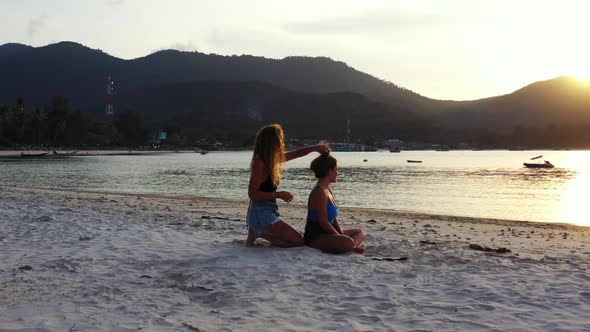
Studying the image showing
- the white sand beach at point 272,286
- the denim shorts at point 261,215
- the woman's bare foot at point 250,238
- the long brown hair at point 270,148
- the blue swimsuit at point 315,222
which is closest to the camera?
the white sand beach at point 272,286

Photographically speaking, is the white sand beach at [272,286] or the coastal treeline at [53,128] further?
the coastal treeline at [53,128]

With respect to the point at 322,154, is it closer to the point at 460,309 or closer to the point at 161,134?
the point at 460,309

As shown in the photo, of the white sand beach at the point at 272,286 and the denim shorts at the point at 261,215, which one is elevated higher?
the denim shorts at the point at 261,215

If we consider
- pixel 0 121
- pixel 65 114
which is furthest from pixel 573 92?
pixel 0 121

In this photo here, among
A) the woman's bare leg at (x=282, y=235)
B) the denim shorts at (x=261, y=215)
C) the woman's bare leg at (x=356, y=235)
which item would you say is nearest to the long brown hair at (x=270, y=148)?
the denim shorts at (x=261, y=215)

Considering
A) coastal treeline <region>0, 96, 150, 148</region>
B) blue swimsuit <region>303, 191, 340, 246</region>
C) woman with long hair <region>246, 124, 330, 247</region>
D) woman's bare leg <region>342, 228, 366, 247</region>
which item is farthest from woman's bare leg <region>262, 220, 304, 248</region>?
coastal treeline <region>0, 96, 150, 148</region>

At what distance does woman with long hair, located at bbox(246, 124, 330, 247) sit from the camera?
6875 millimetres

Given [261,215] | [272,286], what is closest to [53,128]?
[261,215]

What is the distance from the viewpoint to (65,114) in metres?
143

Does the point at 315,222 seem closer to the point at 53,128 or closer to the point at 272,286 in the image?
the point at 272,286

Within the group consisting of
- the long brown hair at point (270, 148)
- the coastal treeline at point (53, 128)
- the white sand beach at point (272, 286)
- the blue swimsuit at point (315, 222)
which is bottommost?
the white sand beach at point (272, 286)

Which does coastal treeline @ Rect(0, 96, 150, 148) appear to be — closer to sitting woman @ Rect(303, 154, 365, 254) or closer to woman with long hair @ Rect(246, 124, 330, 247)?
woman with long hair @ Rect(246, 124, 330, 247)

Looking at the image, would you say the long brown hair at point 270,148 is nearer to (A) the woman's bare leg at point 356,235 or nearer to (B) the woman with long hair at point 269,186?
(B) the woman with long hair at point 269,186

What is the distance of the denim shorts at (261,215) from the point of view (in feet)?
23.7
